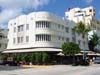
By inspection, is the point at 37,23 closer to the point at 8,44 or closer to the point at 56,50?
the point at 56,50

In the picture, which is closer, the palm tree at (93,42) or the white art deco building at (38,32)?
the white art deco building at (38,32)

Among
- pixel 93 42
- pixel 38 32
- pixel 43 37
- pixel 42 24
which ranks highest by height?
pixel 42 24

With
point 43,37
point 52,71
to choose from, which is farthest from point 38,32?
point 52,71

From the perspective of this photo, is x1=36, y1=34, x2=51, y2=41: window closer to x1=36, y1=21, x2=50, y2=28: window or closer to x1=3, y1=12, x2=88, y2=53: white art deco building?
x1=3, y1=12, x2=88, y2=53: white art deco building

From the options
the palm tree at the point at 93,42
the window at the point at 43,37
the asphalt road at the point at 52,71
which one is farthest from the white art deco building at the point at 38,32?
the asphalt road at the point at 52,71

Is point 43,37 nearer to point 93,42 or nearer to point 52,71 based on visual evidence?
point 52,71

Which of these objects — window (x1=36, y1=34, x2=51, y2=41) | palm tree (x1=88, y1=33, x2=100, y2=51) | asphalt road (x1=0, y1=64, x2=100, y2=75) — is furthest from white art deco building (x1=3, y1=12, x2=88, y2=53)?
asphalt road (x1=0, y1=64, x2=100, y2=75)

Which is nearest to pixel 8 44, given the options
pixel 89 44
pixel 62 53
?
pixel 62 53

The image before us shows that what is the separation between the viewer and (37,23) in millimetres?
57969

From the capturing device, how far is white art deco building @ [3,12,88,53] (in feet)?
187

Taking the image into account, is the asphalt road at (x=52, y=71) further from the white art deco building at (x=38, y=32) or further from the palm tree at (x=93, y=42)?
the palm tree at (x=93, y=42)

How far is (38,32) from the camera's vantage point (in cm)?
5697

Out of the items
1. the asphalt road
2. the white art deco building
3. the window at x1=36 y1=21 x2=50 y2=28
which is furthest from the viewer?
the window at x1=36 y1=21 x2=50 y2=28

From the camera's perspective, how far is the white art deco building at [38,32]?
56.9 m
